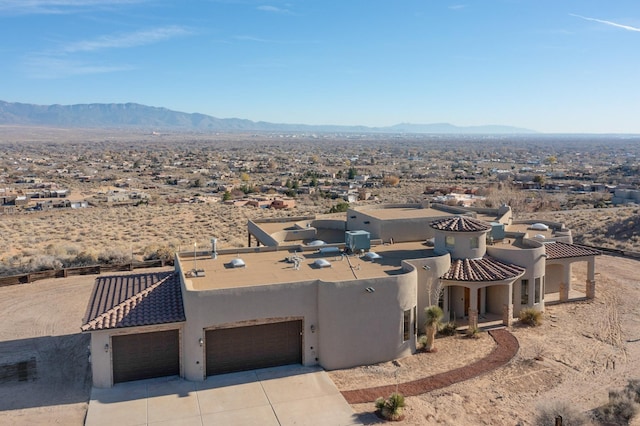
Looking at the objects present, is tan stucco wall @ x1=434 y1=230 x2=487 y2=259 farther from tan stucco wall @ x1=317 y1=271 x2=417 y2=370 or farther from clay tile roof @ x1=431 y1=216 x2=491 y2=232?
tan stucco wall @ x1=317 y1=271 x2=417 y2=370

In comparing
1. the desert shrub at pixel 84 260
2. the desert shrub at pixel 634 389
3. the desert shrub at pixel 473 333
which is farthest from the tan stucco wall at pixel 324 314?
the desert shrub at pixel 84 260

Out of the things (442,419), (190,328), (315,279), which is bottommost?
(442,419)

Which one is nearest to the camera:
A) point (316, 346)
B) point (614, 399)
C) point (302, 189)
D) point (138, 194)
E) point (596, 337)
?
point (614, 399)

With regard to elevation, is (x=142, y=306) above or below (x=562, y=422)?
above

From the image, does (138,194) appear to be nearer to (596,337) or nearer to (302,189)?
(302,189)

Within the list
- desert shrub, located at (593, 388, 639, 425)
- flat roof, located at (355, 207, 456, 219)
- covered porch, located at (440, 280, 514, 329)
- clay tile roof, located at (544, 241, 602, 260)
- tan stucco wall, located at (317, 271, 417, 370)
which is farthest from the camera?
flat roof, located at (355, 207, 456, 219)

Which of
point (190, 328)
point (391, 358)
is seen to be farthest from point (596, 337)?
point (190, 328)

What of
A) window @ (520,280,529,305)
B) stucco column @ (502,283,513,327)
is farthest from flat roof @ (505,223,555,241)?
stucco column @ (502,283,513,327)
